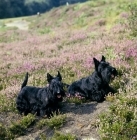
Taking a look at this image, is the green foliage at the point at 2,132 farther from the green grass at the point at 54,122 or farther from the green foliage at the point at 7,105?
the green foliage at the point at 7,105

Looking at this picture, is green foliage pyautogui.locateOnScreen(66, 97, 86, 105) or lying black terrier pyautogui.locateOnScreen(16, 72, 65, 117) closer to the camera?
lying black terrier pyautogui.locateOnScreen(16, 72, 65, 117)

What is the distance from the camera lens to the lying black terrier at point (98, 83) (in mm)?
12398

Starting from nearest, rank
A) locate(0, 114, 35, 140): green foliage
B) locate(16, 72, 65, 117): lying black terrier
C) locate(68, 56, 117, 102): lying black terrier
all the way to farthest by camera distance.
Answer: locate(16, 72, 65, 117): lying black terrier → locate(0, 114, 35, 140): green foliage → locate(68, 56, 117, 102): lying black terrier

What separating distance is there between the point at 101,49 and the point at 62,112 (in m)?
9.50

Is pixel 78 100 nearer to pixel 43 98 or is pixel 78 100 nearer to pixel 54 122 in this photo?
pixel 43 98

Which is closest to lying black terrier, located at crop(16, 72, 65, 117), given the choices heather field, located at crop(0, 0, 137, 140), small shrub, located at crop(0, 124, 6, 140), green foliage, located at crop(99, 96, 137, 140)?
heather field, located at crop(0, 0, 137, 140)

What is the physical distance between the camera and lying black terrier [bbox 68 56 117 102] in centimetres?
1240

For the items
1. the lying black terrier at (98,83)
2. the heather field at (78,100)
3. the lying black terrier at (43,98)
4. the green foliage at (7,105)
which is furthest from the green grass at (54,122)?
the green foliage at (7,105)

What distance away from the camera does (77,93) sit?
13.6m

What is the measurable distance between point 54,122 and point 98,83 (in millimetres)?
2359

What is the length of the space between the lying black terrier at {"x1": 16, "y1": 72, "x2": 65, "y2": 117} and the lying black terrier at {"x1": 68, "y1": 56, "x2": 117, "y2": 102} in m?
1.46

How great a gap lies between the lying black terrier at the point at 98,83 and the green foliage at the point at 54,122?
1.76 meters

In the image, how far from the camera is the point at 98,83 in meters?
13.0

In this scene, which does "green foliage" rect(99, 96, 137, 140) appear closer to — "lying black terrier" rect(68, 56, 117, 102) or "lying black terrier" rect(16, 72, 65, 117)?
"lying black terrier" rect(68, 56, 117, 102)
